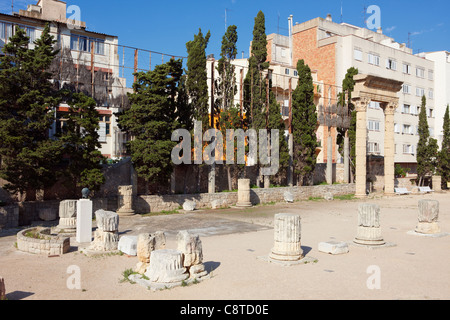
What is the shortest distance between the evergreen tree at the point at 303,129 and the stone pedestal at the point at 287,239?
672 inches

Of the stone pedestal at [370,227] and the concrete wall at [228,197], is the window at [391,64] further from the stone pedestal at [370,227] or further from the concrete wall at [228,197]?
the stone pedestal at [370,227]

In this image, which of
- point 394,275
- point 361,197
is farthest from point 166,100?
point 361,197

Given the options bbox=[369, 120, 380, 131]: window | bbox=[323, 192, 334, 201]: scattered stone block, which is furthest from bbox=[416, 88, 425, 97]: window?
bbox=[323, 192, 334, 201]: scattered stone block

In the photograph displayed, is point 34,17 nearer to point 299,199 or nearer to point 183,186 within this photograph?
point 183,186

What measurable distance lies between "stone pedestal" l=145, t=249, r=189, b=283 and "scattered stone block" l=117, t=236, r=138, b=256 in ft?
7.37

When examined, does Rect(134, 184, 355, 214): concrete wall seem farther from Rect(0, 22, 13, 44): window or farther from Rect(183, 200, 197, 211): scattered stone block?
Rect(0, 22, 13, 44): window

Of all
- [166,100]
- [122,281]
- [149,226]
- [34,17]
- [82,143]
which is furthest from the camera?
[34,17]

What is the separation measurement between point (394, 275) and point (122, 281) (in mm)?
5639

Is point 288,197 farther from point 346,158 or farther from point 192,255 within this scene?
point 192,255

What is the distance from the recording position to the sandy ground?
6785 millimetres

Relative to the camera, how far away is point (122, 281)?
7574mm

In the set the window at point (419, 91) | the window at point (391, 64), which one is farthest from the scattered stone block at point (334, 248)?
the window at point (419, 91)
